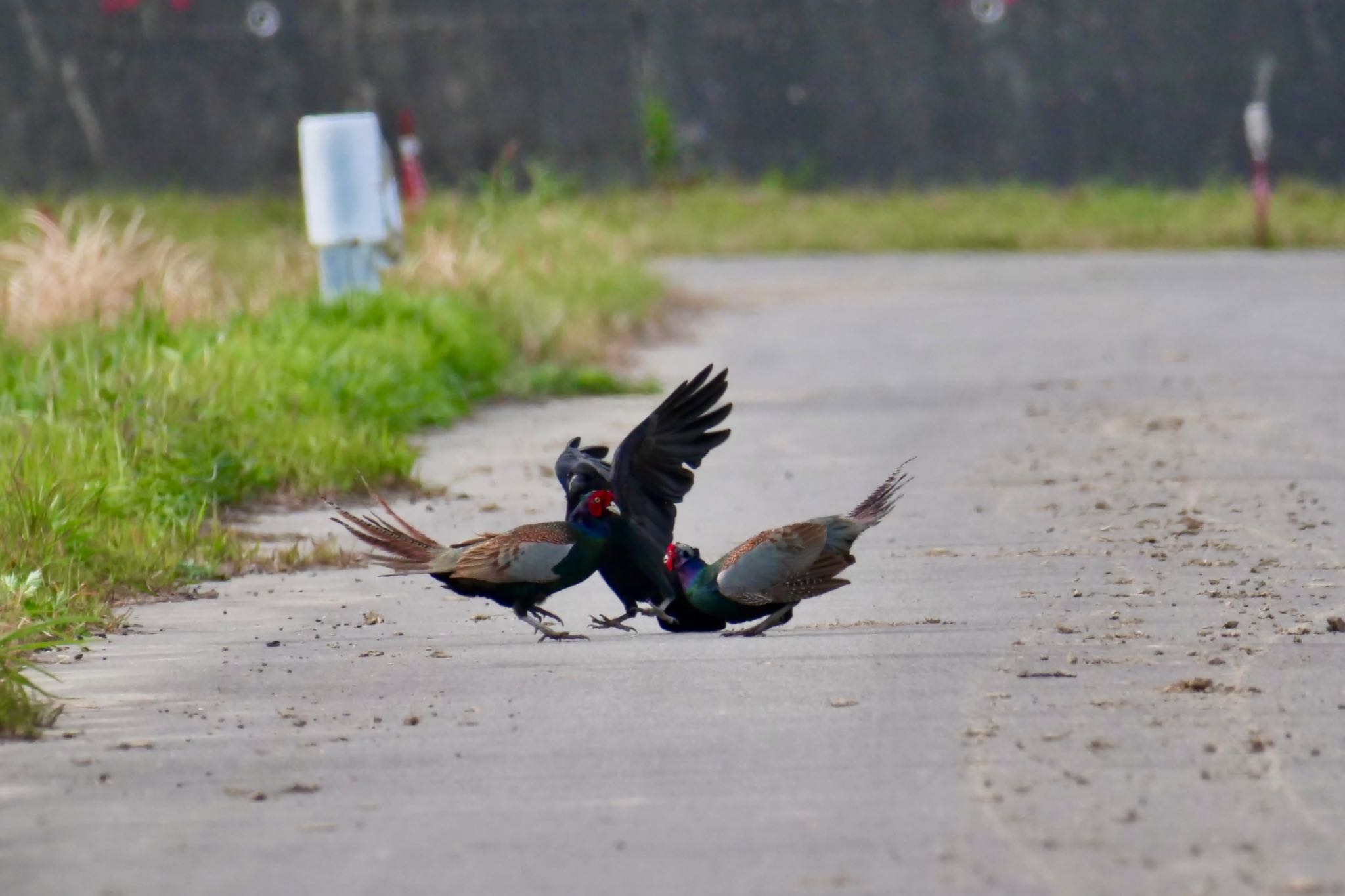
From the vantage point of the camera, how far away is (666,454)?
6.59 m

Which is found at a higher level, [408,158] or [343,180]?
[343,180]

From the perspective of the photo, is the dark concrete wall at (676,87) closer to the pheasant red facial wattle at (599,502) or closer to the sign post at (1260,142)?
the sign post at (1260,142)

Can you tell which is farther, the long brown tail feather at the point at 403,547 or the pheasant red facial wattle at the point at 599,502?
the long brown tail feather at the point at 403,547

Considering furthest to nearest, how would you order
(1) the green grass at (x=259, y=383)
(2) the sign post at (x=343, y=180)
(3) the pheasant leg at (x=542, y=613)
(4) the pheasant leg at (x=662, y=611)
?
1. (2) the sign post at (x=343, y=180)
2. (1) the green grass at (x=259, y=383)
3. (3) the pheasant leg at (x=542, y=613)
4. (4) the pheasant leg at (x=662, y=611)

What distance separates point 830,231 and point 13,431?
1820 centimetres

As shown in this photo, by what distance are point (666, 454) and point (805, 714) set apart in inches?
50.9

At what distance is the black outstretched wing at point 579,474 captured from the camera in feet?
21.2

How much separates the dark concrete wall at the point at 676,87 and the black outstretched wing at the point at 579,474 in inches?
911

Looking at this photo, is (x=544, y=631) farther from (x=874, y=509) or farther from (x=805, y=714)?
(x=805, y=714)

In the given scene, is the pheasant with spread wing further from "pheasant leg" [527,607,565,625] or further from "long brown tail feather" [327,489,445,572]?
"long brown tail feather" [327,489,445,572]

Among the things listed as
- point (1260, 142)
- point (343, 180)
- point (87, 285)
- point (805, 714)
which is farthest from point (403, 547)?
point (1260, 142)

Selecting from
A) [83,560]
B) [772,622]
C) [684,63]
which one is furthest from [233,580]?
[684,63]

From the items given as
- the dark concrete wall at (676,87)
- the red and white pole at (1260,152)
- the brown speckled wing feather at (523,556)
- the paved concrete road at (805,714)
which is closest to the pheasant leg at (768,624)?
the paved concrete road at (805,714)

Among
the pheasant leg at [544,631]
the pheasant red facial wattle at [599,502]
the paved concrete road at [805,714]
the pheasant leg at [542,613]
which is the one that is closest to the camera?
the paved concrete road at [805,714]
